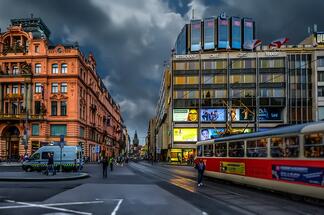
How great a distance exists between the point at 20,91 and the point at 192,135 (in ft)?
111

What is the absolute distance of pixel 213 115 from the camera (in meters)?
83.6

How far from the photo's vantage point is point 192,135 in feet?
278

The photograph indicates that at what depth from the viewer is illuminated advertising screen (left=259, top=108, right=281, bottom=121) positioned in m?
83.8

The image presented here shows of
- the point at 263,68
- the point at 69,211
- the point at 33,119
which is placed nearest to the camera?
the point at 69,211

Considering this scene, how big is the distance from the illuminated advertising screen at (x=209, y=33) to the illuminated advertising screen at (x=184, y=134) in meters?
20.7

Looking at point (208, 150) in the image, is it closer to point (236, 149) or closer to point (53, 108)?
point (236, 149)

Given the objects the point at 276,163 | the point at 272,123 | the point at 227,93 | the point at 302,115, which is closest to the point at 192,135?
the point at 227,93

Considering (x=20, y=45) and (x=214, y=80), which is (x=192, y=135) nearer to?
(x=214, y=80)

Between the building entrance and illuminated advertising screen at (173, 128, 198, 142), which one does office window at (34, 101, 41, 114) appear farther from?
illuminated advertising screen at (173, 128, 198, 142)

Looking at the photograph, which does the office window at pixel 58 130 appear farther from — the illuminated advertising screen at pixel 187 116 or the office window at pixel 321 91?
the office window at pixel 321 91

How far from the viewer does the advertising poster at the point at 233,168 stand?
23114mm

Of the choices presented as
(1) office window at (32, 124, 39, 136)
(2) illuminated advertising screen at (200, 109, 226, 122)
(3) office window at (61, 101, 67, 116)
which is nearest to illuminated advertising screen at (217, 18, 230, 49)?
(2) illuminated advertising screen at (200, 109, 226, 122)

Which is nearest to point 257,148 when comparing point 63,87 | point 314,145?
point 314,145

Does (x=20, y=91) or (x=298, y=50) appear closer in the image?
(x=20, y=91)
